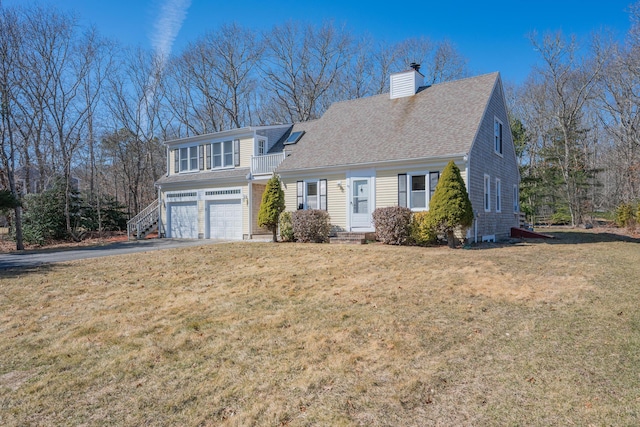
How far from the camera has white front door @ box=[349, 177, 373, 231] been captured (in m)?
16.0

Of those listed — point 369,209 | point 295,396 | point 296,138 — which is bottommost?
point 295,396

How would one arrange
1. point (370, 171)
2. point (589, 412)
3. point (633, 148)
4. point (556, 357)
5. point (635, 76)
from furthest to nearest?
point (633, 148), point (635, 76), point (370, 171), point (556, 357), point (589, 412)

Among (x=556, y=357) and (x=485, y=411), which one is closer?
(x=485, y=411)

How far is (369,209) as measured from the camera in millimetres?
15984

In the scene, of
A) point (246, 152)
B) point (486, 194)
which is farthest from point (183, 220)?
point (486, 194)

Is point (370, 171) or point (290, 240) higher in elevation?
point (370, 171)

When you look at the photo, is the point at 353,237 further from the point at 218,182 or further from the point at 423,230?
the point at 218,182

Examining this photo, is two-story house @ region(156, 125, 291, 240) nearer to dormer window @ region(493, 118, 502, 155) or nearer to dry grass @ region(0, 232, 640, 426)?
dormer window @ region(493, 118, 502, 155)

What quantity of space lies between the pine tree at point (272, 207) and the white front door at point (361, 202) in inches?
116

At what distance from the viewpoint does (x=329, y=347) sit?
4766 mm

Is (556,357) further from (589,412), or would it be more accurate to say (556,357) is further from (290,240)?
(290,240)

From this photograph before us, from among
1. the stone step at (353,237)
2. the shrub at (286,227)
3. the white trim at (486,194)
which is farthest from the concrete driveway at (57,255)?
the white trim at (486,194)

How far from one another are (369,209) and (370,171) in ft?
4.87

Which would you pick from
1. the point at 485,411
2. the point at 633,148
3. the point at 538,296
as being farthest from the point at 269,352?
the point at 633,148
